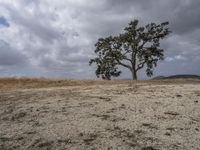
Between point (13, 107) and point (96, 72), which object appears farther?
point (96, 72)

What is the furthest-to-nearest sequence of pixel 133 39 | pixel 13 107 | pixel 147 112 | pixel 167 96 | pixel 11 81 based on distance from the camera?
pixel 133 39 < pixel 11 81 < pixel 167 96 < pixel 13 107 < pixel 147 112

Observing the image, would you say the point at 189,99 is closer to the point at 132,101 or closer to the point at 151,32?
the point at 132,101

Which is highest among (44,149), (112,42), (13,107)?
(112,42)

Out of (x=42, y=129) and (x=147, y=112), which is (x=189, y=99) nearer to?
(x=147, y=112)

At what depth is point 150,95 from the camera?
15.2m

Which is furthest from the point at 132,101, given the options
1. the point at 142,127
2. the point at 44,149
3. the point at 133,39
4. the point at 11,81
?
the point at 133,39

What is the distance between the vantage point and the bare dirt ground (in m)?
8.84

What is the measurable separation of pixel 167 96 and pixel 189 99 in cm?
109

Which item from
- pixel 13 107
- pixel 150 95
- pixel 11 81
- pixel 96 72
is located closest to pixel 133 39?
pixel 96 72

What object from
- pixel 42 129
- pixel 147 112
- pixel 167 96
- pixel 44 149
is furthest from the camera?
pixel 167 96

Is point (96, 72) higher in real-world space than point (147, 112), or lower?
higher

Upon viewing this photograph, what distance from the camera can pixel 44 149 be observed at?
27.9 feet

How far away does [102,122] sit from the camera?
10617 millimetres

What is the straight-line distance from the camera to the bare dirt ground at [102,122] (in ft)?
29.0
